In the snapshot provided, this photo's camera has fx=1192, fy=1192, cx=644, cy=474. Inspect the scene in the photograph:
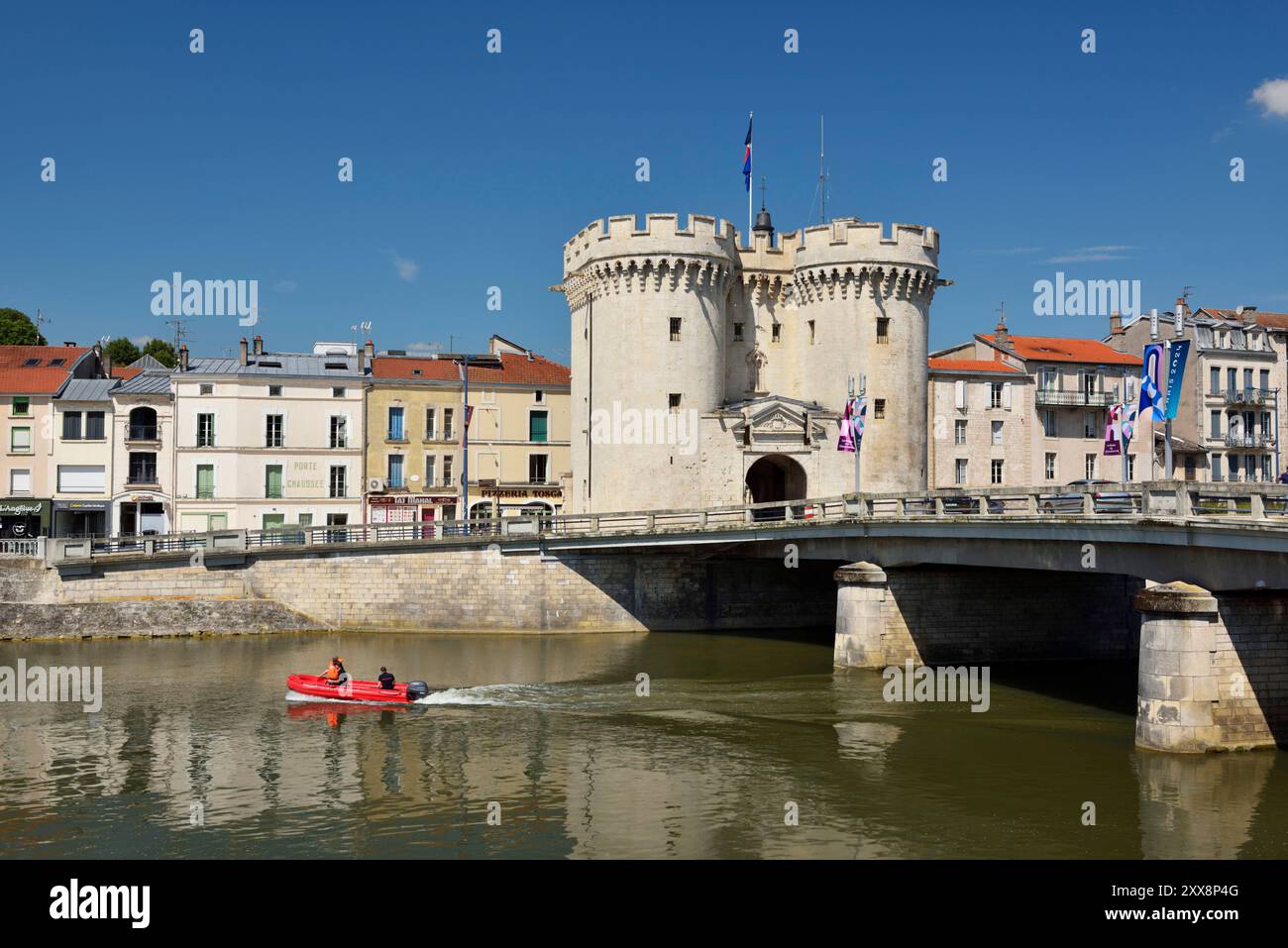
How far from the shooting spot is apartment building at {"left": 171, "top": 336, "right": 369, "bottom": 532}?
202 feet

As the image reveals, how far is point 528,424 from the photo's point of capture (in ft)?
222

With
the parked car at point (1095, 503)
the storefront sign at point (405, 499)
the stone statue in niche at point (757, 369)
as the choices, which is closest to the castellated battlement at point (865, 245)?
the stone statue in niche at point (757, 369)

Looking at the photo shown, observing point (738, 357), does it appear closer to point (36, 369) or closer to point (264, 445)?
point (264, 445)

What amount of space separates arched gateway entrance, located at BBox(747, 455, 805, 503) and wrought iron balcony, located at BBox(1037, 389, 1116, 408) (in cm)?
1685

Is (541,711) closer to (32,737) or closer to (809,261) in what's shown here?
(32,737)

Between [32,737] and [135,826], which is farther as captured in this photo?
[32,737]

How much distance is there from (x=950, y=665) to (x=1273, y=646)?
15.2 m

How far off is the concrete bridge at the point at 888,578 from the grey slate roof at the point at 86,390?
1319cm

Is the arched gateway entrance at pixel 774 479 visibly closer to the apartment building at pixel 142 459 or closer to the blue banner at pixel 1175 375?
the apartment building at pixel 142 459

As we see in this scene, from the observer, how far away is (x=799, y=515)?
56688 mm

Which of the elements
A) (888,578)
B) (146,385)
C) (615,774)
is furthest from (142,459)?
(615,774)

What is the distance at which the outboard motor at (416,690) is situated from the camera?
34.6 metres
